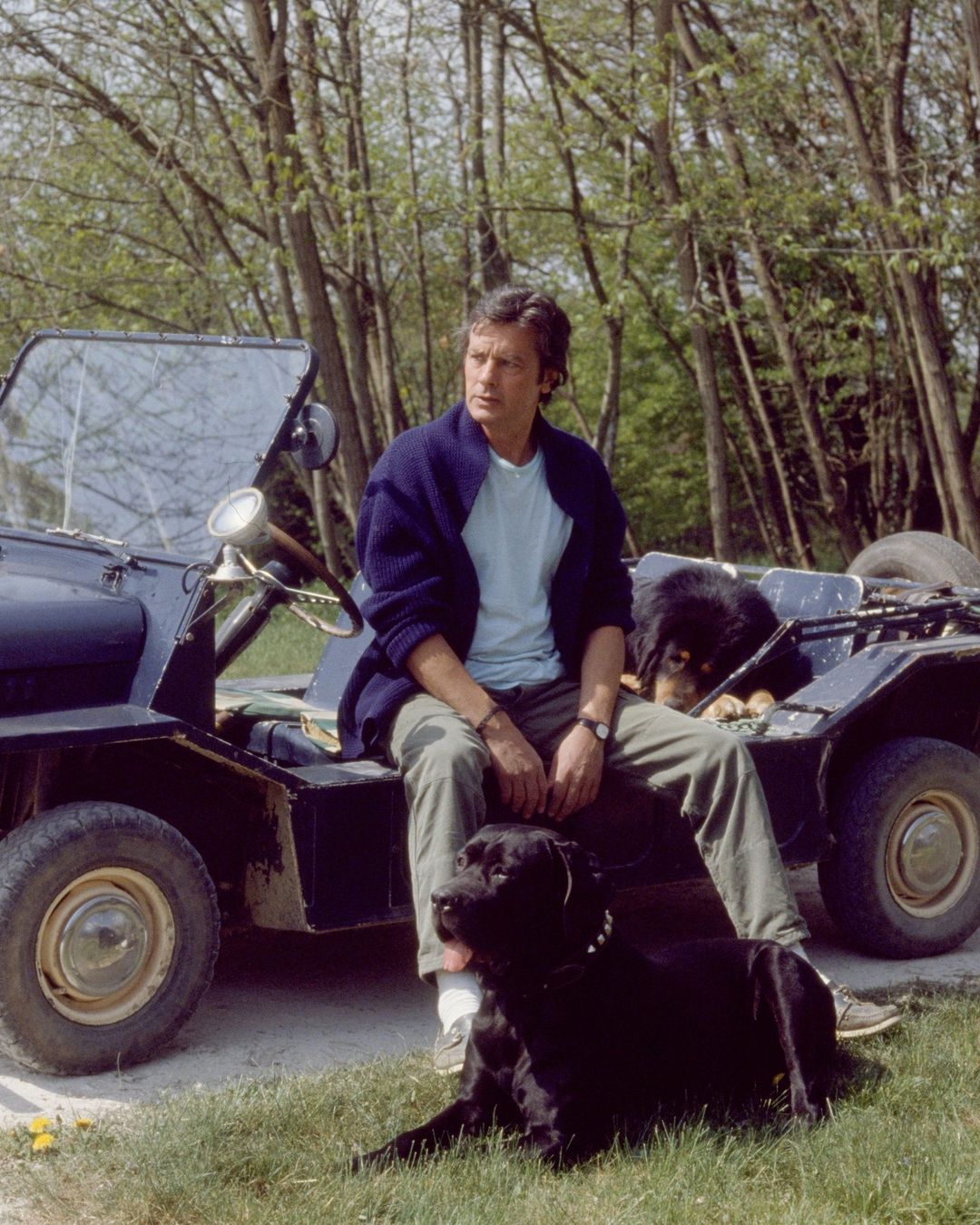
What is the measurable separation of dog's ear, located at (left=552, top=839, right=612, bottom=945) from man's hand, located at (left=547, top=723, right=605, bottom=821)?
740 mm

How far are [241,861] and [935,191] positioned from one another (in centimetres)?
952

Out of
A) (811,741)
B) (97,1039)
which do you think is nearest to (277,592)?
(97,1039)

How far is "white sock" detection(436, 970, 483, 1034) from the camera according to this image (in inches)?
142

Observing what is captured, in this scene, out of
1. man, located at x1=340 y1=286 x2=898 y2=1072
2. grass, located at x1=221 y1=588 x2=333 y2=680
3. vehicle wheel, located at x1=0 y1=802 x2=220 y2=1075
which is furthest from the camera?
grass, located at x1=221 y1=588 x2=333 y2=680

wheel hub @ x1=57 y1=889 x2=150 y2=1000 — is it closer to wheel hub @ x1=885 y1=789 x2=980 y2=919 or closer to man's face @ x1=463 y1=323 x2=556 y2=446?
man's face @ x1=463 y1=323 x2=556 y2=446

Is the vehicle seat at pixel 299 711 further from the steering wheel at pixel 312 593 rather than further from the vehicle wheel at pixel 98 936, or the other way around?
the vehicle wheel at pixel 98 936

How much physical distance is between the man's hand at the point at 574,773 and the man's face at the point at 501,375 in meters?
0.84

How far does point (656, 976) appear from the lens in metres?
3.35

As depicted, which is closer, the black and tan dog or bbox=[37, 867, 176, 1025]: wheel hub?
bbox=[37, 867, 176, 1025]: wheel hub

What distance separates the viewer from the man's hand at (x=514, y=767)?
3.86 meters

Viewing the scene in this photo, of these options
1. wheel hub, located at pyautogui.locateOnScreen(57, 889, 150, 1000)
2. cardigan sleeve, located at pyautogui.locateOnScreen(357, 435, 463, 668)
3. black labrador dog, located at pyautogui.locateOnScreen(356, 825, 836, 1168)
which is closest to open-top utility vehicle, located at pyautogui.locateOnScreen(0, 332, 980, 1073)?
wheel hub, located at pyautogui.locateOnScreen(57, 889, 150, 1000)

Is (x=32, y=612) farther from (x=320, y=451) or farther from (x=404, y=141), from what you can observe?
(x=404, y=141)

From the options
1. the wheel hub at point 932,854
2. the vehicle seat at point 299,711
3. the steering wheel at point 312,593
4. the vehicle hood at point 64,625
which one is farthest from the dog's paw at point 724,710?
the vehicle hood at point 64,625

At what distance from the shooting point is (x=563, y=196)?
570 inches
